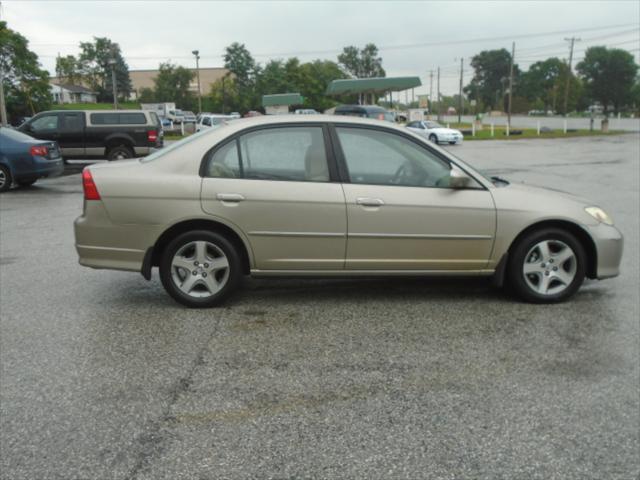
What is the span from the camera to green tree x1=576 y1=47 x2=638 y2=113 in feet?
411

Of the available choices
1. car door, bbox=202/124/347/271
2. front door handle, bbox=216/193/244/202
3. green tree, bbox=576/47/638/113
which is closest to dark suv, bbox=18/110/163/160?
car door, bbox=202/124/347/271

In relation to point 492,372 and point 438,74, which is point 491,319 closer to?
point 492,372

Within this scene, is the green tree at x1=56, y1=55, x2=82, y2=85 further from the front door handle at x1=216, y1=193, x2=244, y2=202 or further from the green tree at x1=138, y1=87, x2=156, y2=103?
the front door handle at x1=216, y1=193, x2=244, y2=202

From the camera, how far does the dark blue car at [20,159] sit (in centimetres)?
1280

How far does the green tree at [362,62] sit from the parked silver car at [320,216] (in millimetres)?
137139

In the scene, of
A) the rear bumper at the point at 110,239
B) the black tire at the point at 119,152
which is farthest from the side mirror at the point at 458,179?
the black tire at the point at 119,152

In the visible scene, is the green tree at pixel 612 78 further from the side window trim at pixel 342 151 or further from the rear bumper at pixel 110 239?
the rear bumper at pixel 110 239

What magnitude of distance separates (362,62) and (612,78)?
54488 millimetres

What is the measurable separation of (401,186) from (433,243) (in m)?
0.56

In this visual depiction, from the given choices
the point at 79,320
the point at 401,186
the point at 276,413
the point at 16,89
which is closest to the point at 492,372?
the point at 276,413

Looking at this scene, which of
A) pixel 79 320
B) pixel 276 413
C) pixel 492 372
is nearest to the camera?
pixel 276 413

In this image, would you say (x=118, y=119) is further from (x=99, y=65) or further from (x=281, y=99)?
(x=99, y=65)

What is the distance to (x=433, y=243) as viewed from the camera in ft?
16.6

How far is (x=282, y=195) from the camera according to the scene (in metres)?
4.94
